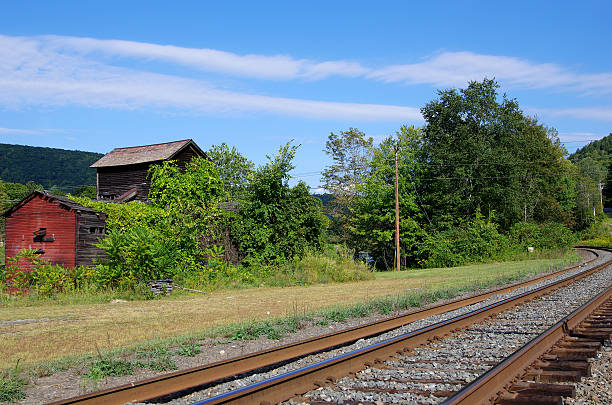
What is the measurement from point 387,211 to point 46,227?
3021 centimetres

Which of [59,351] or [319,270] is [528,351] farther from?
[319,270]

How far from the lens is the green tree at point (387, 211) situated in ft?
159

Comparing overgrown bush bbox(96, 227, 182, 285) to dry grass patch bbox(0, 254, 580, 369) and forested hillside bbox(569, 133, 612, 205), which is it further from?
forested hillside bbox(569, 133, 612, 205)

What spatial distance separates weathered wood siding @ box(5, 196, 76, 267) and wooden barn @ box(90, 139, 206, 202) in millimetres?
8396

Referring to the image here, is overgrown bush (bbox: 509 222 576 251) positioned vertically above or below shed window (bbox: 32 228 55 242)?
below

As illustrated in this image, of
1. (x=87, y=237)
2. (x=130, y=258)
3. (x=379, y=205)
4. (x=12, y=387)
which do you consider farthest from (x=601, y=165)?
(x=12, y=387)

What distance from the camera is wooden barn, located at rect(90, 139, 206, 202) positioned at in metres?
37.1

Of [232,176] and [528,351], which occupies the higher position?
[232,176]

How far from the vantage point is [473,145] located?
1978 inches

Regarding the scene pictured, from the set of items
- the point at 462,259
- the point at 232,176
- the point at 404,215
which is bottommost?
the point at 462,259

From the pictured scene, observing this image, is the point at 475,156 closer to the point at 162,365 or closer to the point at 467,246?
the point at 467,246

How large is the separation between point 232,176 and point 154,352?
2751 inches

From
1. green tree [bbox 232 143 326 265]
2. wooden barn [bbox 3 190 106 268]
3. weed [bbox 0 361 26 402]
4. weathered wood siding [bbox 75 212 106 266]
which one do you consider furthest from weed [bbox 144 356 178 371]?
weathered wood siding [bbox 75 212 106 266]

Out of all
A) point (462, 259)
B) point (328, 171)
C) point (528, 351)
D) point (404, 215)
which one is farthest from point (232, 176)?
point (528, 351)
